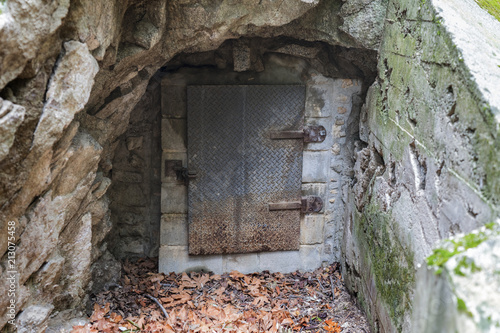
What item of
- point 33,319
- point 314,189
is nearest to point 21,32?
point 33,319

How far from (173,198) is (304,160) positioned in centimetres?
123

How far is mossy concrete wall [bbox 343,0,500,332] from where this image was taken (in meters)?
1.84

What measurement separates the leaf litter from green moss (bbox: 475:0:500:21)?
2.31 metres

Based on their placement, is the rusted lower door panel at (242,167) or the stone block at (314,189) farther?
the stone block at (314,189)

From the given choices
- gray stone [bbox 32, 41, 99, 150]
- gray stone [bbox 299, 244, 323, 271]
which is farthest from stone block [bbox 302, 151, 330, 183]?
gray stone [bbox 32, 41, 99, 150]

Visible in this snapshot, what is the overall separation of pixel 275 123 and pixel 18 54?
2.34m

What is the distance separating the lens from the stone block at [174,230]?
407 cm

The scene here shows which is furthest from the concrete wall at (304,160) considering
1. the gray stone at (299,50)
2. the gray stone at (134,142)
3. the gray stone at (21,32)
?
the gray stone at (21,32)

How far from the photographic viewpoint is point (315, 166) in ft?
13.4

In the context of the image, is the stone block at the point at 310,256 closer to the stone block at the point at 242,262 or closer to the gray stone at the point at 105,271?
the stone block at the point at 242,262

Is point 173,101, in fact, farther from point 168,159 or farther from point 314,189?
point 314,189

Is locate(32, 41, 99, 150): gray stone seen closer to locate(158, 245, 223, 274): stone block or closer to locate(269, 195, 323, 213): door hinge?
locate(158, 245, 223, 274): stone block

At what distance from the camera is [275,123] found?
3.91 metres

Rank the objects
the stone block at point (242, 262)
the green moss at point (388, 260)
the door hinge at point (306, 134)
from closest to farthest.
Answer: the green moss at point (388, 260) → the door hinge at point (306, 134) → the stone block at point (242, 262)
